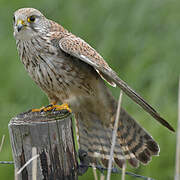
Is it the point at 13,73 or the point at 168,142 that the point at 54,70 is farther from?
the point at 13,73

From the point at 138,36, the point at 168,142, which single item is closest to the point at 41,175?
the point at 168,142

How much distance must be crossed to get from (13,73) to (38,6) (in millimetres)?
1298

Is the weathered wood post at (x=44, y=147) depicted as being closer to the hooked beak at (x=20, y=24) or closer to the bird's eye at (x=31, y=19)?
the hooked beak at (x=20, y=24)

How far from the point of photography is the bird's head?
4.54 metres

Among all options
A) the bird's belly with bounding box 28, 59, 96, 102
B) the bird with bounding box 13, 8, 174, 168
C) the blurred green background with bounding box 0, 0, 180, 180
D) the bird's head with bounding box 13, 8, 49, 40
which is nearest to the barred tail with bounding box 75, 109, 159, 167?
the bird with bounding box 13, 8, 174, 168

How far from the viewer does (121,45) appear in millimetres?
7242

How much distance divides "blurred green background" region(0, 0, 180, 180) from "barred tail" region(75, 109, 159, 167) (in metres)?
1.22

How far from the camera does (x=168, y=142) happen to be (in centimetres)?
532

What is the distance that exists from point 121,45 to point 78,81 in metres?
2.65

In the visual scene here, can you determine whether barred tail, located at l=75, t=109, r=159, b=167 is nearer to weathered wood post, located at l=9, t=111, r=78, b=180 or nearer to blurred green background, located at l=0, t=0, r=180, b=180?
weathered wood post, located at l=9, t=111, r=78, b=180

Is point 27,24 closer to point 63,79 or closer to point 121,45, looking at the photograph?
point 63,79

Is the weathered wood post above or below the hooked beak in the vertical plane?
below

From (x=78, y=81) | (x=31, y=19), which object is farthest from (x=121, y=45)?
(x=31, y=19)

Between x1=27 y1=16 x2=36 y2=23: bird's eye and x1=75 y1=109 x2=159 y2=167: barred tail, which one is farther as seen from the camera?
x1=27 y1=16 x2=36 y2=23: bird's eye
